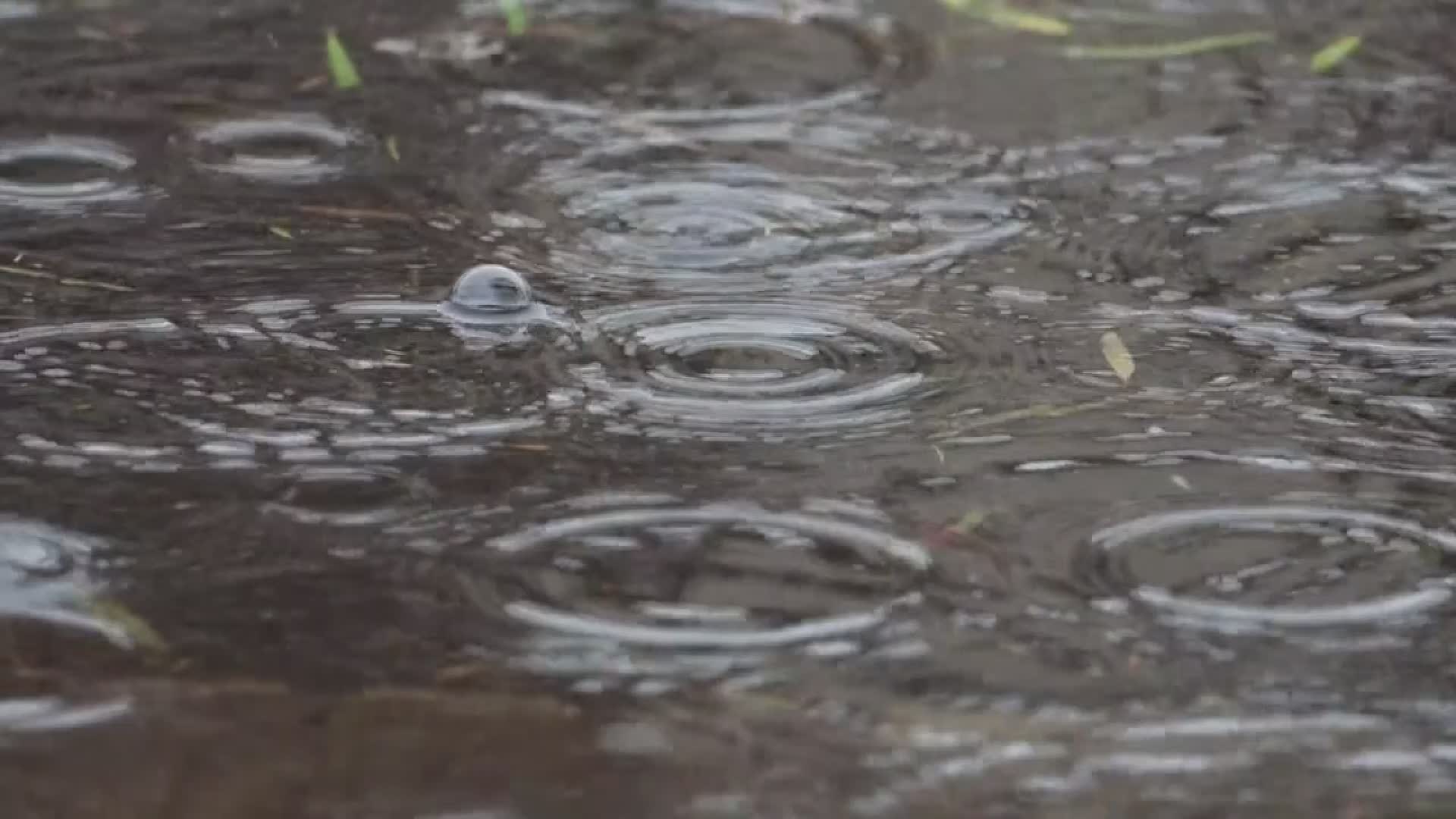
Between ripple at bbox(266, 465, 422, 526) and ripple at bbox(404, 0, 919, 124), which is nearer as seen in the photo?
ripple at bbox(266, 465, 422, 526)

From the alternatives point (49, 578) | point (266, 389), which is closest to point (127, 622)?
point (49, 578)

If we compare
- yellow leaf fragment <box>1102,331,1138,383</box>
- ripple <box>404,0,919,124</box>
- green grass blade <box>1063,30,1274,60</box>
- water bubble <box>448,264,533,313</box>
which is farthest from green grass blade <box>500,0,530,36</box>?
yellow leaf fragment <box>1102,331,1138,383</box>

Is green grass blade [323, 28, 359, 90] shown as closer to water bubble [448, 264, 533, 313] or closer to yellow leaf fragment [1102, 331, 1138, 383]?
water bubble [448, 264, 533, 313]

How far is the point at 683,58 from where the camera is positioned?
2.50 metres

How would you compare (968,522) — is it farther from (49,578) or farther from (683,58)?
(683,58)

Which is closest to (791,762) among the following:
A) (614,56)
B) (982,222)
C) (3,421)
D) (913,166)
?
(3,421)

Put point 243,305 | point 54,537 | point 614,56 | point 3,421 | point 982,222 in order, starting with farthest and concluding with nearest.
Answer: point 614,56 → point 982,222 → point 243,305 → point 3,421 → point 54,537

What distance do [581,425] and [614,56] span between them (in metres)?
1.04

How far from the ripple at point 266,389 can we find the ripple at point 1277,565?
48 cm

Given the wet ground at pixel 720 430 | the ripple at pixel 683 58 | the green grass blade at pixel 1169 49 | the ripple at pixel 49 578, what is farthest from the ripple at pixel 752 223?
the ripple at pixel 49 578

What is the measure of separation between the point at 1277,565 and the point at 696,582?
40cm

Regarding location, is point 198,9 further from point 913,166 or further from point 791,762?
point 791,762

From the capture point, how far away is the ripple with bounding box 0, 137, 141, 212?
2.00m

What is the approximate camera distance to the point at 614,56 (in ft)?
8.17
